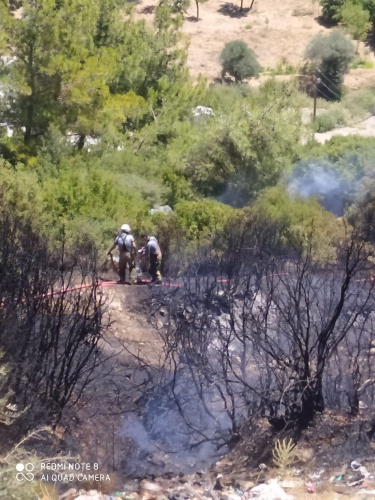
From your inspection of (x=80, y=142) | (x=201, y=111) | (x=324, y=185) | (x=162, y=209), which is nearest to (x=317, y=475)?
(x=162, y=209)

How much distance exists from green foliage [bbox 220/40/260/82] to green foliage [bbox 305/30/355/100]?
3615mm

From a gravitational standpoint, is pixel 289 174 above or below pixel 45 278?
below

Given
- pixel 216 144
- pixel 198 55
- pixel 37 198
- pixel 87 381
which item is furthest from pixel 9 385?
pixel 198 55

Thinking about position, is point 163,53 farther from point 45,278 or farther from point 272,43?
point 272,43

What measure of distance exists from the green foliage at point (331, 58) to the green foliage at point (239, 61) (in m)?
3.61

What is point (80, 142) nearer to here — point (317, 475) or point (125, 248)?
point (125, 248)

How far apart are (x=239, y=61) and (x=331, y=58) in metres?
5.33

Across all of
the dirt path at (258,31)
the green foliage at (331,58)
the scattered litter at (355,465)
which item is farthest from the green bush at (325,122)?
the scattered litter at (355,465)

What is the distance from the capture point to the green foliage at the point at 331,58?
39.1m

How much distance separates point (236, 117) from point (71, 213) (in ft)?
22.0

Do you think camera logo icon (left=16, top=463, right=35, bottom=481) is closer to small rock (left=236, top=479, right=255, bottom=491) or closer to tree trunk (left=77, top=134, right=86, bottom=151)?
small rock (left=236, top=479, right=255, bottom=491)

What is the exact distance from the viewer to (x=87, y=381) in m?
7.46

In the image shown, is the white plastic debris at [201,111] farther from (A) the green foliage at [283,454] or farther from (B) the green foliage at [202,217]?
(A) the green foliage at [283,454]

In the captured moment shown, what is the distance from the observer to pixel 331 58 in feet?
129
